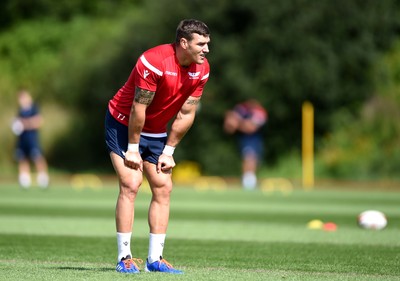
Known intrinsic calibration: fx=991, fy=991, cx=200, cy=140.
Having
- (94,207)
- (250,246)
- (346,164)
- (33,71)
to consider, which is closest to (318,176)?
(346,164)

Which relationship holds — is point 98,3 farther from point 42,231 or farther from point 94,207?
point 42,231

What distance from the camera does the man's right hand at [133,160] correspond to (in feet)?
30.0

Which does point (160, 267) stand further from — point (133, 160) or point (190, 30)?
point (190, 30)

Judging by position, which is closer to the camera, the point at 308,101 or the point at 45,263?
the point at 45,263

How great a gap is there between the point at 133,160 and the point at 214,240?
4.32m

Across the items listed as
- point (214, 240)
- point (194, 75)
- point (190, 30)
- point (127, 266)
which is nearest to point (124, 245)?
point (127, 266)

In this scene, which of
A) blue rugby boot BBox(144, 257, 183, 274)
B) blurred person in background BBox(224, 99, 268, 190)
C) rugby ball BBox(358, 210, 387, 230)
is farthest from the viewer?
blurred person in background BBox(224, 99, 268, 190)

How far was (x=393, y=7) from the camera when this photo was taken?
120 ft

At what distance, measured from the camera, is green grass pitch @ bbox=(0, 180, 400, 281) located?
9.38 meters

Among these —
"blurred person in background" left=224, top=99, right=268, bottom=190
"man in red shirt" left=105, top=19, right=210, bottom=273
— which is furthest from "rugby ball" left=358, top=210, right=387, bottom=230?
"blurred person in background" left=224, top=99, right=268, bottom=190

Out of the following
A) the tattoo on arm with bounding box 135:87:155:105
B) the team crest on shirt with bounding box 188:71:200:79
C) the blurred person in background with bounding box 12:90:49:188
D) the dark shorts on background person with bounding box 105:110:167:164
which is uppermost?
the blurred person in background with bounding box 12:90:49:188

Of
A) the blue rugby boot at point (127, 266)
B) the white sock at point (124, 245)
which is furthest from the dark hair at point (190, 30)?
the blue rugby boot at point (127, 266)

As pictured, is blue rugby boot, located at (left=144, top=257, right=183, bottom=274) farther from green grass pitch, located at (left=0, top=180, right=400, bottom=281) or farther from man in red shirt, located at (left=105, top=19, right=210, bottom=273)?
green grass pitch, located at (left=0, top=180, right=400, bottom=281)

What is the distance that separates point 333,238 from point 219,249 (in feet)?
7.78
